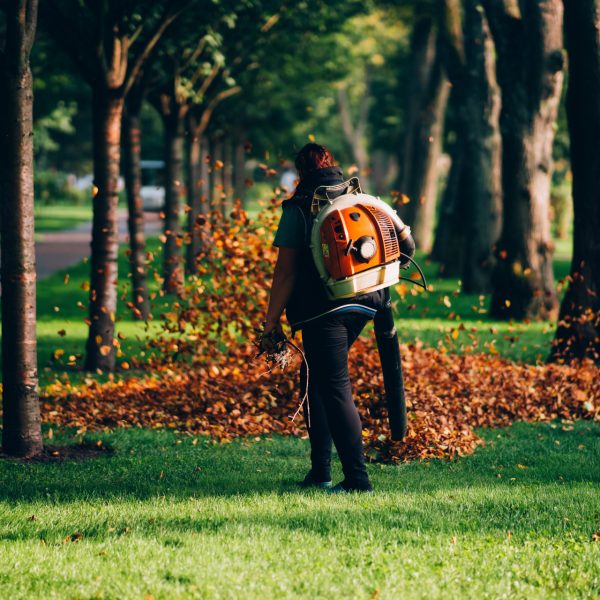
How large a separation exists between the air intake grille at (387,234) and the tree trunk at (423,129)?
17.9 m

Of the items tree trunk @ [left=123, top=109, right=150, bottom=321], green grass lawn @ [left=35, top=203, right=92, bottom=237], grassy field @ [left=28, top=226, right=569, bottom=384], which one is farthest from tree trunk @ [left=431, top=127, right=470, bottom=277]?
green grass lawn @ [left=35, top=203, right=92, bottom=237]

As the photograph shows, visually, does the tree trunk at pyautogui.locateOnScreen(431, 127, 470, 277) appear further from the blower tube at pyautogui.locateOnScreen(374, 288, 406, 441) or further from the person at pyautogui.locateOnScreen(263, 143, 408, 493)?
the person at pyautogui.locateOnScreen(263, 143, 408, 493)

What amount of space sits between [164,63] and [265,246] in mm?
7225

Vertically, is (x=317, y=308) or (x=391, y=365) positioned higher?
(x=317, y=308)

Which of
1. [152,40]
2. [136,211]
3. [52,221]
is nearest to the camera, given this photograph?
[152,40]

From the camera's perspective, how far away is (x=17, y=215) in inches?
269

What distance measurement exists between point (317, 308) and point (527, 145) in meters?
9.78

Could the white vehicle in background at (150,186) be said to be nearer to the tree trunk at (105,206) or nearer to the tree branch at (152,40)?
the tree branch at (152,40)

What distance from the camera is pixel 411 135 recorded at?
29.7 meters

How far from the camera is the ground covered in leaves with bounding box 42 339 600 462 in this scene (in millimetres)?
7684

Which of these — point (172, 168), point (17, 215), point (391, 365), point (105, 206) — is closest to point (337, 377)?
point (391, 365)

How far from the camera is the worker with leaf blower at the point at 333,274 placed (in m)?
5.50

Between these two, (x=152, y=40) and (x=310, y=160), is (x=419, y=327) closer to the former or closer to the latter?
(x=152, y=40)

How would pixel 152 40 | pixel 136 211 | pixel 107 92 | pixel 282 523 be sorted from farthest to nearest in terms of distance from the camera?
1. pixel 136 211
2. pixel 152 40
3. pixel 107 92
4. pixel 282 523
